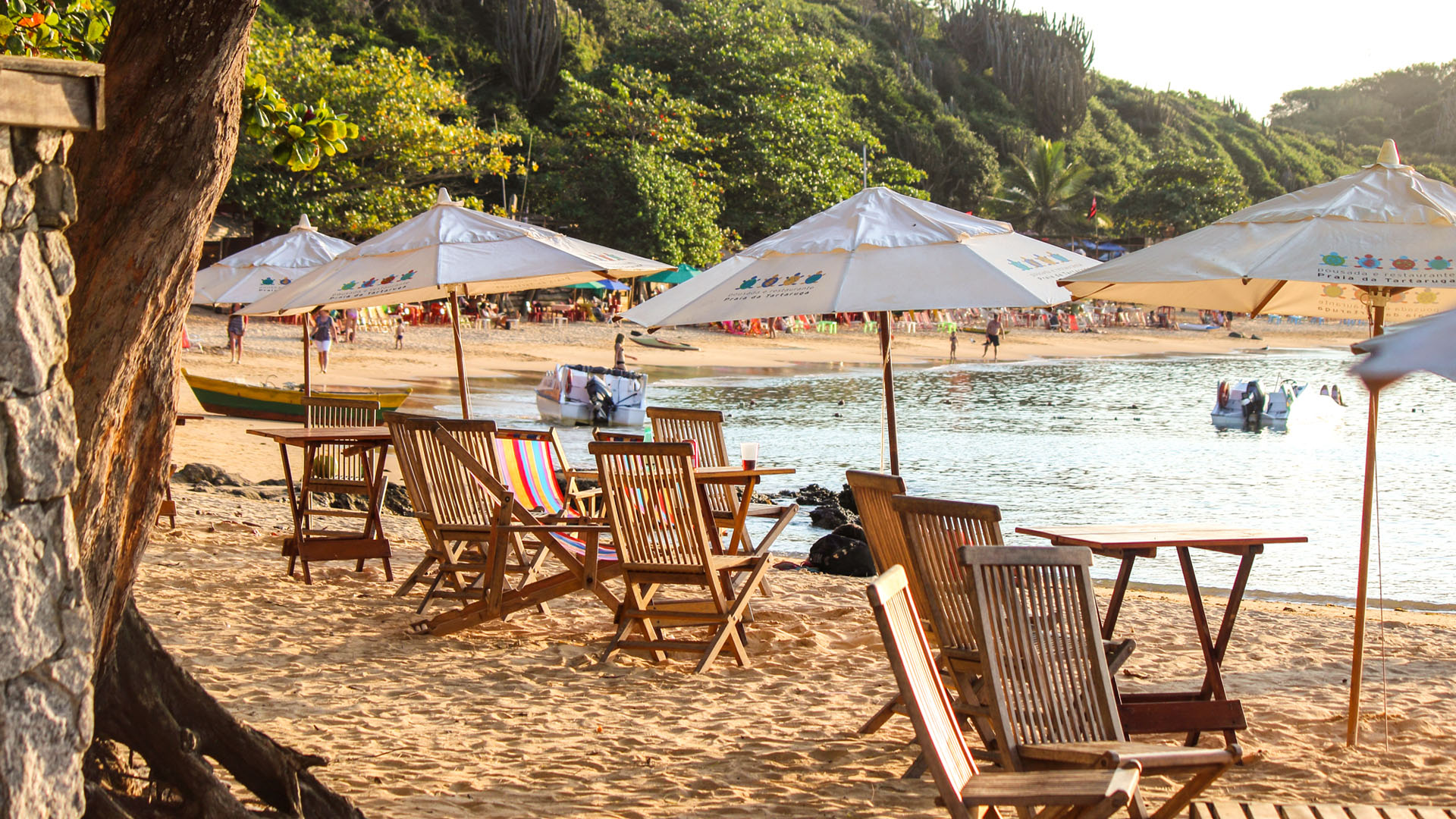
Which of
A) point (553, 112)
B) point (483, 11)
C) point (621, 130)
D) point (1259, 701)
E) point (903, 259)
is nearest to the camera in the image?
point (1259, 701)

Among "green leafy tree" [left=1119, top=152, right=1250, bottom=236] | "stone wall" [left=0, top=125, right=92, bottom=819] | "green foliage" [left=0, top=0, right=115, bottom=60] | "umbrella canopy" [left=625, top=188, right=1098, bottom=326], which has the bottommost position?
"stone wall" [left=0, top=125, right=92, bottom=819]

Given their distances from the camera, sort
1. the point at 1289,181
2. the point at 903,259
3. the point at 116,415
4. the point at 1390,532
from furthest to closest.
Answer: the point at 1289,181 < the point at 1390,532 < the point at 903,259 < the point at 116,415

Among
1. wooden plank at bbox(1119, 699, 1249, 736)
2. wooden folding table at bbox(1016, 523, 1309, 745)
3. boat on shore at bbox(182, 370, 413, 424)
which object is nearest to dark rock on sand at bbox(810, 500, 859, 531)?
wooden folding table at bbox(1016, 523, 1309, 745)

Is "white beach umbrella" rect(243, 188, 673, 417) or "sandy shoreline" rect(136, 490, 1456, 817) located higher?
"white beach umbrella" rect(243, 188, 673, 417)

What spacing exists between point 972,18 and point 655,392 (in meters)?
73.1

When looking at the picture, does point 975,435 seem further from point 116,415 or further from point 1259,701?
point 116,415

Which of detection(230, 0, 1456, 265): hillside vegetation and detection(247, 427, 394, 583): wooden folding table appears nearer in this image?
detection(247, 427, 394, 583): wooden folding table

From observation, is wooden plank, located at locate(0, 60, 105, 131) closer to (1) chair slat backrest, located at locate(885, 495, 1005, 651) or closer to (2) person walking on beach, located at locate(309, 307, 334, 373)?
(1) chair slat backrest, located at locate(885, 495, 1005, 651)

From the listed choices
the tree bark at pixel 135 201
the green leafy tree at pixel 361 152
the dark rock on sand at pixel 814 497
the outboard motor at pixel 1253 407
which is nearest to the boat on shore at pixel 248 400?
the dark rock on sand at pixel 814 497

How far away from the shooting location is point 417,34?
4631 cm

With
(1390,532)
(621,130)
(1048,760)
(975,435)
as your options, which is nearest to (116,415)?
(1048,760)

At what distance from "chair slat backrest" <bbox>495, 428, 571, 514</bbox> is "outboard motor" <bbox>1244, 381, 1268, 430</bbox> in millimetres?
19662

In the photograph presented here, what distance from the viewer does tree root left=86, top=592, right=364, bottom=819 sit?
9.28 feet

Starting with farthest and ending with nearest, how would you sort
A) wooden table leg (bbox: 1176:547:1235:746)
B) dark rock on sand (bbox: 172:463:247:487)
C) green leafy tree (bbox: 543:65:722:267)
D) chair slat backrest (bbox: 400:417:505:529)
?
green leafy tree (bbox: 543:65:722:267) < dark rock on sand (bbox: 172:463:247:487) < chair slat backrest (bbox: 400:417:505:529) < wooden table leg (bbox: 1176:547:1235:746)
